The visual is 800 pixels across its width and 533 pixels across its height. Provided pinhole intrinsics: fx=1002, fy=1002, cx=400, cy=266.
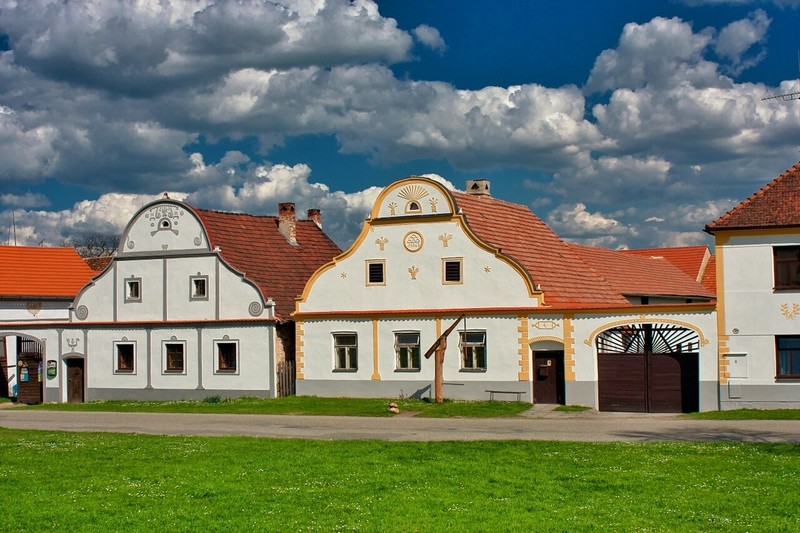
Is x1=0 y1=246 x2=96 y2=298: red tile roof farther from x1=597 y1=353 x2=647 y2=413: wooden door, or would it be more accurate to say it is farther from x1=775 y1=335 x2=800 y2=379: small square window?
x1=775 y1=335 x2=800 y2=379: small square window

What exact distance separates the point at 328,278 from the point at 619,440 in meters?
18.1

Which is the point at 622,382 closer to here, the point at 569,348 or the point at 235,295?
the point at 569,348

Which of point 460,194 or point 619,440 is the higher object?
point 460,194

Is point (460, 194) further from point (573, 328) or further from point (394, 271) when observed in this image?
point (573, 328)

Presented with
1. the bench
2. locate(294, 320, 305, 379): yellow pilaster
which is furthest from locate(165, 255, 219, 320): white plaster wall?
the bench

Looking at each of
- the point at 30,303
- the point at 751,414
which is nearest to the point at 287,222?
the point at 30,303

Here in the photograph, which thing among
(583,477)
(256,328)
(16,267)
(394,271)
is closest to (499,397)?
(394,271)

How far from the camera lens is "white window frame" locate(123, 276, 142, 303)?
1677 inches

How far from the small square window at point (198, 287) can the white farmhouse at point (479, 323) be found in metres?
4.57

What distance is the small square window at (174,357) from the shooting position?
4162 centimetres

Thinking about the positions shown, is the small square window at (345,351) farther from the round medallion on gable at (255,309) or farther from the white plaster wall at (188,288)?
the white plaster wall at (188,288)

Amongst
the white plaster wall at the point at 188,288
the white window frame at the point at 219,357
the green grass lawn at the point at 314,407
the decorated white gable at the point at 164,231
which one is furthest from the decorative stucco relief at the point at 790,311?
the decorated white gable at the point at 164,231

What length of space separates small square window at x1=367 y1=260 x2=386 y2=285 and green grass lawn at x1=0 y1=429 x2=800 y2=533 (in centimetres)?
1588

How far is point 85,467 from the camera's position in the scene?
63.2ft
